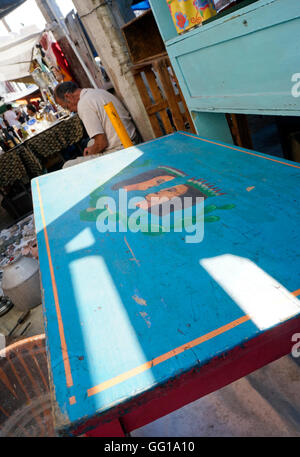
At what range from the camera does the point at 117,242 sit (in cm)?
123

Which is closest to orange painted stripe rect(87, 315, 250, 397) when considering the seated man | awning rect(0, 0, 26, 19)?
the seated man

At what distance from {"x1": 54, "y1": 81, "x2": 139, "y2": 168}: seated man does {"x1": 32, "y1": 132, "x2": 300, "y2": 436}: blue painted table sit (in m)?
2.20

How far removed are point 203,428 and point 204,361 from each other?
1.09m

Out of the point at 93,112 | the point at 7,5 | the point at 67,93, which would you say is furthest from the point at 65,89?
the point at 7,5

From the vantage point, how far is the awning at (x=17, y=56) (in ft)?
24.0

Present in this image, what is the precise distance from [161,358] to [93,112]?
128 inches

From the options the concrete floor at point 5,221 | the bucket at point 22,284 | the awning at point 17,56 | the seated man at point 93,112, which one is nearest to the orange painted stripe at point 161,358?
the bucket at point 22,284

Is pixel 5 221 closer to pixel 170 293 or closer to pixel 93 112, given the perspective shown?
pixel 93 112

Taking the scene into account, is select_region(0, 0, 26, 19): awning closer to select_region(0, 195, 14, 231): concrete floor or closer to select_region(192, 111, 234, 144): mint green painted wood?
select_region(0, 195, 14, 231): concrete floor

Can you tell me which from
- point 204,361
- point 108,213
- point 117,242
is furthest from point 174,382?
point 108,213

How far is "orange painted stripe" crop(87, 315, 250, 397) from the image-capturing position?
679 mm

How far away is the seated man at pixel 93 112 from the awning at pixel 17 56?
15.9 ft

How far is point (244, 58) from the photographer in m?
1.42

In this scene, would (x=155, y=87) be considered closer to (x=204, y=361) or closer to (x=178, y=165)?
(x=178, y=165)
